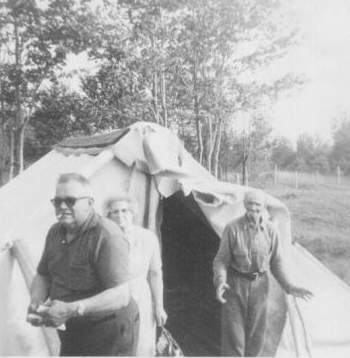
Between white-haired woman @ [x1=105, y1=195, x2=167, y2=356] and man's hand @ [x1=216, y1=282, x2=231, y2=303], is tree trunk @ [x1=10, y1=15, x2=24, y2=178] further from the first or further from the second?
man's hand @ [x1=216, y1=282, x2=231, y2=303]

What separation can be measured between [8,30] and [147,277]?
5103 mm

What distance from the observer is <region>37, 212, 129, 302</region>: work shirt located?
1823 mm

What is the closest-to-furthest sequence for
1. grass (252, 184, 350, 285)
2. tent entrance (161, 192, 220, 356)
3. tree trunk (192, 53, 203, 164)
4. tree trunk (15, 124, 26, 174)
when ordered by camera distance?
tent entrance (161, 192, 220, 356), grass (252, 184, 350, 285), tree trunk (15, 124, 26, 174), tree trunk (192, 53, 203, 164)

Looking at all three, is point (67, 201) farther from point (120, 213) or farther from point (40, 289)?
point (120, 213)

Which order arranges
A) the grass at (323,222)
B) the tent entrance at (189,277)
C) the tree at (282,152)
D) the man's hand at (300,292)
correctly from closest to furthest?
the man's hand at (300,292), the tent entrance at (189,277), the grass at (323,222), the tree at (282,152)

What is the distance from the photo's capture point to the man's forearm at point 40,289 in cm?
200

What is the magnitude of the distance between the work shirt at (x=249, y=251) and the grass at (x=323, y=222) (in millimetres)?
2923

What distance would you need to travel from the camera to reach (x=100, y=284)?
187 cm

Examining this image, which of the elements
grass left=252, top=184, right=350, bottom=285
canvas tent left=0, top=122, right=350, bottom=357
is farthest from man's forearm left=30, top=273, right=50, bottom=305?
grass left=252, top=184, right=350, bottom=285

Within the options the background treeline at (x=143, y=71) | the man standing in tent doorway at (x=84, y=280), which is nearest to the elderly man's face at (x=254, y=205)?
the man standing in tent doorway at (x=84, y=280)

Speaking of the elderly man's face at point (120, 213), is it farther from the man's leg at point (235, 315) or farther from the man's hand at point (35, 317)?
the man's hand at point (35, 317)

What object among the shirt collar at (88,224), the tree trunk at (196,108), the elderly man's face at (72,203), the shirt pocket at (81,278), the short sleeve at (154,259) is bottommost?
the short sleeve at (154,259)

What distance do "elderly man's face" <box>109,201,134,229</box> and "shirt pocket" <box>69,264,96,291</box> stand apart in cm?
107

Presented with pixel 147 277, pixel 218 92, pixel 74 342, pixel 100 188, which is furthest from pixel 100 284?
pixel 218 92
